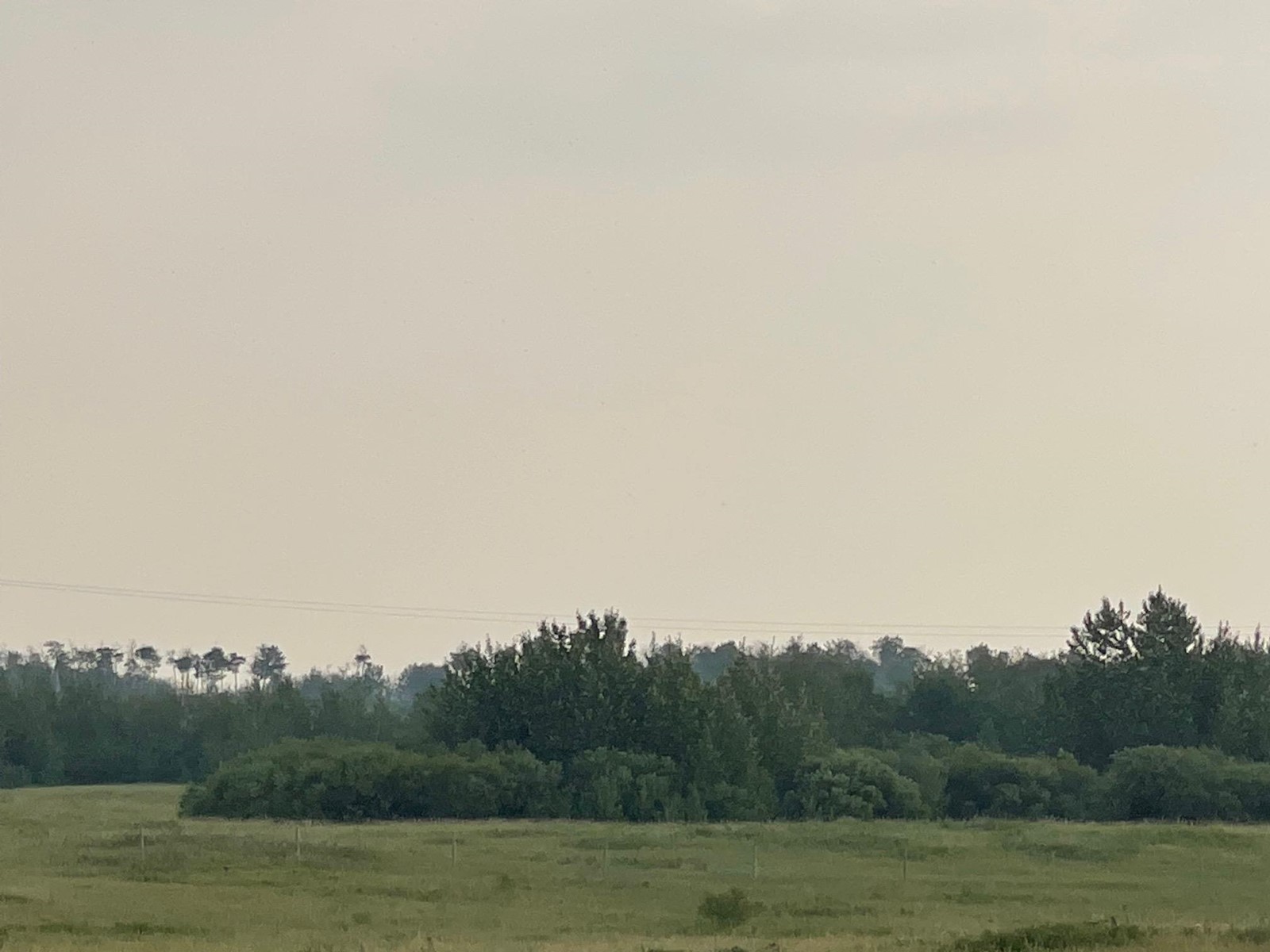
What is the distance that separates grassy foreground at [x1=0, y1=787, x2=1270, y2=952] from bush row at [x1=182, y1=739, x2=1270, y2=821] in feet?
21.4

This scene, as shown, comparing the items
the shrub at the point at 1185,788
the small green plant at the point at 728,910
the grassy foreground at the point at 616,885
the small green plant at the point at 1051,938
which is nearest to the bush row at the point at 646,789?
the shrub at the point at 1185,788

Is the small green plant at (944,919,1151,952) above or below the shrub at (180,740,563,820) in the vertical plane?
below

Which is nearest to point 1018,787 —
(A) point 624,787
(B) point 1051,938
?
(A) point 624,787

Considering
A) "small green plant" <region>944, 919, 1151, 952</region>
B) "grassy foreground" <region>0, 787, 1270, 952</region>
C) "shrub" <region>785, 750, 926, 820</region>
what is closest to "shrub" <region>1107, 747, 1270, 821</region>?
"shrub" <region>785, 750, 926, 820</region>

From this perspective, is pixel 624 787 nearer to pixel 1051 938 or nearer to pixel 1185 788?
pixel 1185 788

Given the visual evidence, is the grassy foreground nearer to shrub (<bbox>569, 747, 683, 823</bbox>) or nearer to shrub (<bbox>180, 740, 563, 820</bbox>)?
shrub (<bbox>180, 740, 563, 820</bbox>)

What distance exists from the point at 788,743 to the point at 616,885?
1548 inches

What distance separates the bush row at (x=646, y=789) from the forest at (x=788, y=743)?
0.30 feet

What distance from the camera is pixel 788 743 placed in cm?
8638

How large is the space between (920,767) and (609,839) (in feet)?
87.8

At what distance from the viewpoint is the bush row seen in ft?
259

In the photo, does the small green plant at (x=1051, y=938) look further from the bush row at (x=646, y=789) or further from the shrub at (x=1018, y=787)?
the shrub at (x=1018, y=787)

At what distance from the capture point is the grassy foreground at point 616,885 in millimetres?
34625

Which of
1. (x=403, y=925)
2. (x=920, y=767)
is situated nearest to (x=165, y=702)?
(x=920, y=767)
